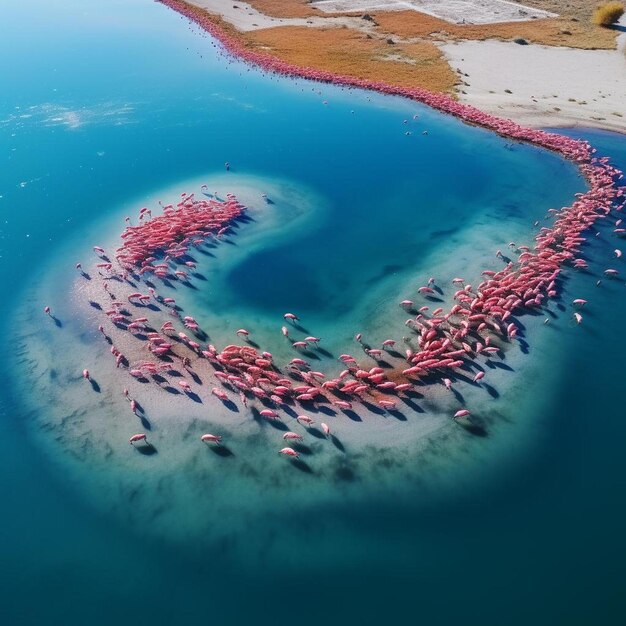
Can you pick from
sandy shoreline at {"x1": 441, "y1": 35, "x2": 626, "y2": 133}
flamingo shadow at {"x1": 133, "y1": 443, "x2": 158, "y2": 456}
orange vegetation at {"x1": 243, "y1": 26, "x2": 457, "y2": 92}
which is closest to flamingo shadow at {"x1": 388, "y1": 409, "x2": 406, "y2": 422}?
flamingo shadow at {"x1": 133, "y1": 443, "x2": 158, "y2": 456}

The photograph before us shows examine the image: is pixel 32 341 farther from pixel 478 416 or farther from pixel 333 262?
pixel 478 416

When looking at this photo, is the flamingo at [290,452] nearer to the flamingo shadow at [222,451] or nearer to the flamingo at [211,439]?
the flamingo shadow at [222,451]

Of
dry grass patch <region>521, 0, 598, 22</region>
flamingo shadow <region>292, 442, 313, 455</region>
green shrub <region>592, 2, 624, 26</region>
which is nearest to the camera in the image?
flamingo shadow <region>292, 442, 313, 455</region>

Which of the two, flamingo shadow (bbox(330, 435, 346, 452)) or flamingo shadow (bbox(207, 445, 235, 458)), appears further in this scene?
flamingo shadow (bbox(330, 435, 346, 452))

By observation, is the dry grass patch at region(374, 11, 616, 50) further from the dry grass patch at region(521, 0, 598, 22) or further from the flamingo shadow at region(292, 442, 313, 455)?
the flamingo shadow at region(292, 442, 313, 455)

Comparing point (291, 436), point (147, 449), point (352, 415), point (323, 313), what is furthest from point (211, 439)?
Answer: point (323, 313)

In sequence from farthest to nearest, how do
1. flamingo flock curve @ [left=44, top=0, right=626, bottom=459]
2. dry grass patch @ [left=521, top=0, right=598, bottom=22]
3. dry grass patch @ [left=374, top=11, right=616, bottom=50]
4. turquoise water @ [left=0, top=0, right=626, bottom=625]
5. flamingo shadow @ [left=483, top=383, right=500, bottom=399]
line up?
dry grass patch @ [left=521, top=0, right=598, bottom=22] → dry grass patch @ [left=374, top=11, right=616, bottom=50] → flamingo shadow @ [left=483, top=383, right=500, bottom=399] → flamingo flock curve @ [left=44, top=0, right=626, bottom=459] → turquoise water @ [left=0, top=0, right=626, bottom=625]

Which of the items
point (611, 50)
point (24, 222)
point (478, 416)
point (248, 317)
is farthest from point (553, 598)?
point (611, 50)
